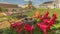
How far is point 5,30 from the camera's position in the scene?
2816 mm

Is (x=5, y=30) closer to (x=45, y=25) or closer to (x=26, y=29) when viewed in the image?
(x=26, y=29)

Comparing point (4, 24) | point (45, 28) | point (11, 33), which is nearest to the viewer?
point (45, 28)

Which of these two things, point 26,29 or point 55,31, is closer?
point 26,29

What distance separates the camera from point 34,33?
2637 mm

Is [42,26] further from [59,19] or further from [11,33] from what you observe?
[59,19]

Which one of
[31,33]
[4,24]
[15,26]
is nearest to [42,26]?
[31,33]

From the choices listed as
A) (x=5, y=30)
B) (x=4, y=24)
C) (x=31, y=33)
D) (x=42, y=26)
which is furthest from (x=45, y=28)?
(x=4, y=24)

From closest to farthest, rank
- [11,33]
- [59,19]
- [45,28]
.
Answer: [45,28] → [11,33] → [59,19]

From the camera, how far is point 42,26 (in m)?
2.41

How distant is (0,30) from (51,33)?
0.72 m

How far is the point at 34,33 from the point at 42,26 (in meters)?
0.26

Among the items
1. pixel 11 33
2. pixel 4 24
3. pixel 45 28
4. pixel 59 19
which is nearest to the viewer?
pixel 45 28

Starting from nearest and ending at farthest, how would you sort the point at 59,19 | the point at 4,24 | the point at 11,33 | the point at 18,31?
1. the point at 18,31
2. the point at 11,33
3. the point at 4,24
4. the point at 59,19

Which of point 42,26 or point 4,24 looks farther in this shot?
point 4,24
